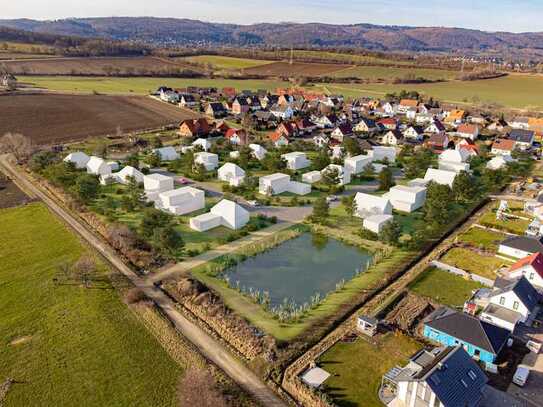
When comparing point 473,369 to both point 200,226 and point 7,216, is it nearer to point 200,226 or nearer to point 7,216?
point 200,226

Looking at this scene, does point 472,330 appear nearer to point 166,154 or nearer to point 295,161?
point 295,161

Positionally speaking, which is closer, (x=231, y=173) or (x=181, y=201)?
(x=181, y=201)

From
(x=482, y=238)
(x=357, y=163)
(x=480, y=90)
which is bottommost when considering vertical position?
(x=482, y=238)

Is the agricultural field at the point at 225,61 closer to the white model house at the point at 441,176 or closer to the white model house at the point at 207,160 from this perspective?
the white model house at the point at 207,160

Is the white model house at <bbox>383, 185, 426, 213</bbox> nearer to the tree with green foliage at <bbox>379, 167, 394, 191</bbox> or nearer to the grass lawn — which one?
the tree with green foliage at <bbox>379, 167, 394, 191</bbox>

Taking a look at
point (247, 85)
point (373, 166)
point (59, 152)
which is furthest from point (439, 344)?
point (247, 85)

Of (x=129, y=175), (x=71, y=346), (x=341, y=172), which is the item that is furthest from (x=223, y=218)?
(x=71, y=346)

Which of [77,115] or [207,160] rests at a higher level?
[77,115]
